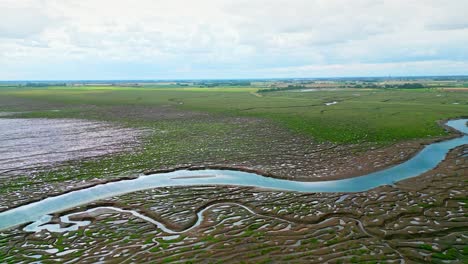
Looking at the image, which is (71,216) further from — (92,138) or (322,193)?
(92,138)

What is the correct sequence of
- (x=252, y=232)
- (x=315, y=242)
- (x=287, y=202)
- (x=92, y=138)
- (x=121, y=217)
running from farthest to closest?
(x=92, y=138)
(x=287, y=202)
(x=121, y=217)
(x=252, y=232)
(x=315, y=242)

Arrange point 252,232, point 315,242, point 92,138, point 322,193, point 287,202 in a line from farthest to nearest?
point 92,138, point 322,193, point 287,202, point 252,232, point 315,242

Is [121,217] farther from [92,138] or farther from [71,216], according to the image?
[92,138]

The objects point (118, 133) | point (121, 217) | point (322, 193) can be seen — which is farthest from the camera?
point (118, 133)

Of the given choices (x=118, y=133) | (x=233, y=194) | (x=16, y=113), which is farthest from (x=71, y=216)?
(x=16, y=113)

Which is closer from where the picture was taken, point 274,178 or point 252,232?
point 252,232

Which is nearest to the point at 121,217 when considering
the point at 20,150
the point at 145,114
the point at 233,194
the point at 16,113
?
the point at 233,194
